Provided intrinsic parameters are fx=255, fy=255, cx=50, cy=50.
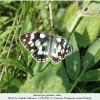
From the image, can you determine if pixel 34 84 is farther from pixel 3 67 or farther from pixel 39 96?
pixel 3 67

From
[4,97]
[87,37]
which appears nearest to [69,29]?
[87,37]

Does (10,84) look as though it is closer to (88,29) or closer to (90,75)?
(90,75)

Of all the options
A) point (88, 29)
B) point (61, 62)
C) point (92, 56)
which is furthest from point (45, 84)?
point (88, 29)

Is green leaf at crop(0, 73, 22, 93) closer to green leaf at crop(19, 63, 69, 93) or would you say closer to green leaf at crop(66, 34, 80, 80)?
green leaf at crop(66, 34, 80, 80)

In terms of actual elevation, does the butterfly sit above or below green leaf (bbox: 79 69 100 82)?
above

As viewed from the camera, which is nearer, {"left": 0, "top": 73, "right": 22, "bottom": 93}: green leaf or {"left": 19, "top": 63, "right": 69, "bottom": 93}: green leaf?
{"left": 19, "top": 63, "right": 69, "bottom": 93}: green leaf

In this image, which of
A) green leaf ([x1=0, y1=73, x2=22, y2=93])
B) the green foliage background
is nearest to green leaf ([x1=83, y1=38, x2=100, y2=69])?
the green foliage background
